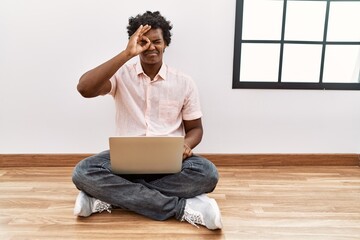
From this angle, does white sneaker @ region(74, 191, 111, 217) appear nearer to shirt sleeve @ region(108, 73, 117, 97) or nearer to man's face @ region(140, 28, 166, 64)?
shirt sleeve @ region(108, 73, 117, 97)

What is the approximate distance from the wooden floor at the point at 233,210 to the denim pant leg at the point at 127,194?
47 millimetres

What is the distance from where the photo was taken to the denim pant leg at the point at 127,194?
1.45 metres

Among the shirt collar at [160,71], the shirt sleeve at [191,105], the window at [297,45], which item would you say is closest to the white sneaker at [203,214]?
the shirt sleeve at [191,105]

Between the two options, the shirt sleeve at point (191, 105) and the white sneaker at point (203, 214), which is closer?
the white sneaker at point (203, 214)

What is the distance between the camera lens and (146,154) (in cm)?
138

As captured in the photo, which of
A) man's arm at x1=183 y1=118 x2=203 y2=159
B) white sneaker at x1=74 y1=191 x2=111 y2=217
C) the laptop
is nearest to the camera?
the laptop

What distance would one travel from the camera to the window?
2133mm

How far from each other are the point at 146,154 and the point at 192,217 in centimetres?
34

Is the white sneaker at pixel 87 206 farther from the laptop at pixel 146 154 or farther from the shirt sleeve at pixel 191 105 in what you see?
the shirt sleeve at pixel 191 105

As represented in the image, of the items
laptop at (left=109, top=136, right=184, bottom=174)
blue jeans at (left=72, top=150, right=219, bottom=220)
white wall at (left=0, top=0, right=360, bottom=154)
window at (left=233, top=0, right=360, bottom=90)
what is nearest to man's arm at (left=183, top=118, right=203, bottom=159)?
blue jeans at (left=72, top=150, right=219, bottom=220)

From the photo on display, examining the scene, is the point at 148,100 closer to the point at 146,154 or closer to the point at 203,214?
the point at 146,154

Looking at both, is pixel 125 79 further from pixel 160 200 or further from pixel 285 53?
pixel 285 53

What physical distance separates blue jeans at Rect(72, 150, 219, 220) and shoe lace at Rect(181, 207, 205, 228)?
2 cm

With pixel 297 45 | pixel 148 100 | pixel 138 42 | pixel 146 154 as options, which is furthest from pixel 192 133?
pixel 297 45
